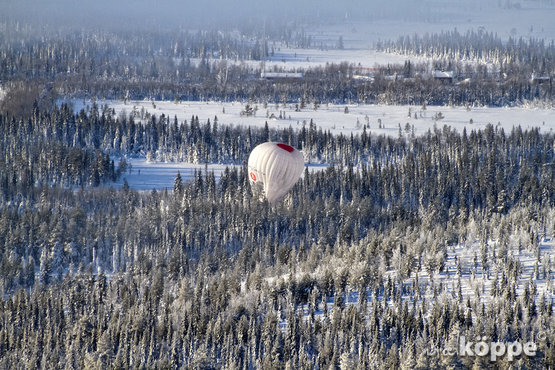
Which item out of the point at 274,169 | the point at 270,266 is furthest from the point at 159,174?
the point at 270,266

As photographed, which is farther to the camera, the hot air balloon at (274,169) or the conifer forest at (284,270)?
the hot air balloon at (274,169)

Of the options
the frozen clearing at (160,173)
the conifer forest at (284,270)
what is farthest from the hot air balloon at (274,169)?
the frozen clearing at (160,173)

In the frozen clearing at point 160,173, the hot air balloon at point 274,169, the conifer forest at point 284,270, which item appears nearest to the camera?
the conifer forest at point 284,270

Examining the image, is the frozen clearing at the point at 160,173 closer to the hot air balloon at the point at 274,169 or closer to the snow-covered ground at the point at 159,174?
the snow-covered ground at the point at 159,174

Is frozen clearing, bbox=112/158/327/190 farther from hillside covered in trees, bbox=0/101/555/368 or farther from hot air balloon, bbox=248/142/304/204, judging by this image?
hot air balloon, bbox=248/142/304/204

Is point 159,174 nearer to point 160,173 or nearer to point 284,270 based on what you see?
point 160,173

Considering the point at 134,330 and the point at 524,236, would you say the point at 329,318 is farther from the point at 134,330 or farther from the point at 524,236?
the point at 524,236

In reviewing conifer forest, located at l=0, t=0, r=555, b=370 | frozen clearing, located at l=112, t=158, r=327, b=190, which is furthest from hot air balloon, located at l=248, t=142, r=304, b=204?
frozen clearing, located at l=112, t=158, r=327, b=190

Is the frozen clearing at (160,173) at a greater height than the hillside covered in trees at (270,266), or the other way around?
the hillside covered in trees at (270,266)

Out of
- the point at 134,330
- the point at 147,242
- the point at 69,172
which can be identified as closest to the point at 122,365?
the point at 134,330
